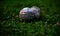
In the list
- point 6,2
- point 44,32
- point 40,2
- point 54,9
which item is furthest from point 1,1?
point 44,32

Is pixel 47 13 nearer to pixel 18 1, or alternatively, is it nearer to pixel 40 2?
pixel 40 2

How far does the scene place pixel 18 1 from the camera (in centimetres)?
711

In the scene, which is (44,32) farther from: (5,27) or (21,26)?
(5,27)

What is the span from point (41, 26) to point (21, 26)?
19.8 inches

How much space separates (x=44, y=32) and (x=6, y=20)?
3.76 feet

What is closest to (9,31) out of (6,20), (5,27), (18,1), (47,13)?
(5,27)

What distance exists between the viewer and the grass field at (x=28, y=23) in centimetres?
530

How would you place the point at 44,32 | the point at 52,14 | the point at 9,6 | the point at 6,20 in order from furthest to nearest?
the point at 9,6 < the point at 52,14 < the point at 6,20 < the point at 44,32

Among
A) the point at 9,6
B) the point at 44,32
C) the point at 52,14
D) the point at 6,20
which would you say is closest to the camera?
the point at 44,32

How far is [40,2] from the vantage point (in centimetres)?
703

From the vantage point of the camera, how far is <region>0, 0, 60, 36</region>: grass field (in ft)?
17.4

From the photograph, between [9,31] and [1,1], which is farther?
[1,1]

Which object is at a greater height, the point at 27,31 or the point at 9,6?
the point at 9,6

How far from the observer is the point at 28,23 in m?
5.72
